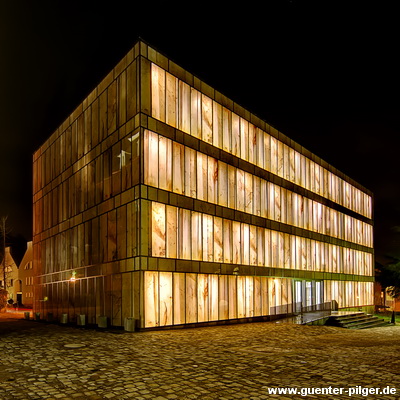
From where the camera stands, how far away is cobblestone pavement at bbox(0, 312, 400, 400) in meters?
8.77

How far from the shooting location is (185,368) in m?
11.1

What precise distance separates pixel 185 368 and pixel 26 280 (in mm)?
71886

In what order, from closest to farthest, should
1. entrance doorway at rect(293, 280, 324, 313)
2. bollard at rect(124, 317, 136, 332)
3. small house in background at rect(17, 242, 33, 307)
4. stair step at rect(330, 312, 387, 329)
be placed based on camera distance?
bollard at rect(124, 317, 136, 332)
stair step at rect(330, 312, 387, 329)
entrance doorway at rect(293, 280, 324, 313)
small house in background at rect(17, 242, 33, 307)

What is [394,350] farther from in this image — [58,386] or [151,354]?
[58,386]

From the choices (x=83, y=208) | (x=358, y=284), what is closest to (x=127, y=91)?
(x=83, y=208)

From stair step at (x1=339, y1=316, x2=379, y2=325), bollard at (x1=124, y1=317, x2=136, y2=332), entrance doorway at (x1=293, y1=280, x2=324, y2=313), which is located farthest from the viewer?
entrance doorway at (x1=293, y1=280, x2=324, y2=313)

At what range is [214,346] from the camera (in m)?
15.6

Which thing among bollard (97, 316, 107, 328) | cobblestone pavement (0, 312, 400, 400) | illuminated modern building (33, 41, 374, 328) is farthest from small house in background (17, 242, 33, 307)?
cobblestone pavement (0, 312, 400, 400)

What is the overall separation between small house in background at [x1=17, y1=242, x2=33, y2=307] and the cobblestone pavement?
62244 mm

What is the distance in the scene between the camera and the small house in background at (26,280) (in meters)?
74.2

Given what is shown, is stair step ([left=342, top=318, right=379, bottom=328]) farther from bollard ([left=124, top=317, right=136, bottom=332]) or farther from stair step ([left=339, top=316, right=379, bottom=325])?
bollard ([left=124, top=317, right=136, bottom=332])

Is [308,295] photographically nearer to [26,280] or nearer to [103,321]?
[103,321]

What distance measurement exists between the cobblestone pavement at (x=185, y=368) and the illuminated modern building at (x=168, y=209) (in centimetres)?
860

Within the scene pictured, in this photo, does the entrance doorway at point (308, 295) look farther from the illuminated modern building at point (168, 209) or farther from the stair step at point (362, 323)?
the stair step at point (362, 323)
